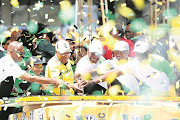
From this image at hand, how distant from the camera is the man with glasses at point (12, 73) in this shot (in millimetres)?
4098

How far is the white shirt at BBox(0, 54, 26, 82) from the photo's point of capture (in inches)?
161

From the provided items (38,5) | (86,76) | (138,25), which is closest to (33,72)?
(86,76)

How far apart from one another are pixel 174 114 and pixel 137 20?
8.88 ft

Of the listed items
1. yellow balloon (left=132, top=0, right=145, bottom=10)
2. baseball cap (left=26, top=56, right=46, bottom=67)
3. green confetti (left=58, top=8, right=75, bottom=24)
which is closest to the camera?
baseball cap (left=26, top=56, right=46, bottom=67)

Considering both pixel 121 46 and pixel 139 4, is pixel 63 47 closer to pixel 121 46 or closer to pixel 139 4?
pixel 121 46

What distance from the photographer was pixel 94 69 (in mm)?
4430

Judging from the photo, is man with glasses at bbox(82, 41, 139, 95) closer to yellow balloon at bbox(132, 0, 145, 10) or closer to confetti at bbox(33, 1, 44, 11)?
yellow balloon at bbox(132, 0, 145, 10)

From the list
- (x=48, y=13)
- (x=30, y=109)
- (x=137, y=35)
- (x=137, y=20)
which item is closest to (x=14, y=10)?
(x=48, y=13)

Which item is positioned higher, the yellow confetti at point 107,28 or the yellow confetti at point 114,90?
the yellow confetti at point 107,28

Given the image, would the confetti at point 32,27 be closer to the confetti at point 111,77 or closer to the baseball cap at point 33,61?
the baseball cap at point 33,61

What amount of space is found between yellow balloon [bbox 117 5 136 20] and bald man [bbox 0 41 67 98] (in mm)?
1977

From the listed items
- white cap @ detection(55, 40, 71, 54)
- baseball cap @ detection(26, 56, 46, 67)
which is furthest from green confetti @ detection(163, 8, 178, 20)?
baseball cap @ detection(26, 56, 46, 67)

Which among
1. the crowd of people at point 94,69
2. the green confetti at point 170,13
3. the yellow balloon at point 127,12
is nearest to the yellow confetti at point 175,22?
the green confetti at point 170,13

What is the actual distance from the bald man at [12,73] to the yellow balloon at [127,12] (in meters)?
1.98
